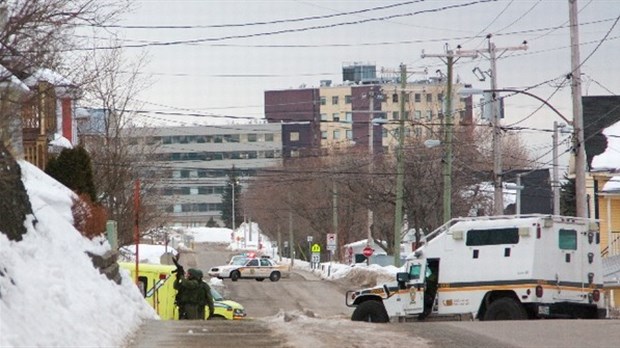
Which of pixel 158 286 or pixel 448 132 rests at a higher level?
pixel 448 132

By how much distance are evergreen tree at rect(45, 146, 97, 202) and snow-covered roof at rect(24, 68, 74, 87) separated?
854 centimetres

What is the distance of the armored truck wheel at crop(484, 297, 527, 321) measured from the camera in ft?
91.4

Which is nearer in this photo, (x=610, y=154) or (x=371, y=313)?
(x=371, y=313)

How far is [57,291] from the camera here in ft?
50.2

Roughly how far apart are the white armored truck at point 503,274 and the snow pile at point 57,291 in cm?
810

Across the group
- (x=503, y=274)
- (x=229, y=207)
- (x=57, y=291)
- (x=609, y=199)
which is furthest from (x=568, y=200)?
(x=229, y=207)

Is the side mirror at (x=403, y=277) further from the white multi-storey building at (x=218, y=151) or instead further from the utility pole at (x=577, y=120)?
the white multi-storey building at (x=218, y=151)

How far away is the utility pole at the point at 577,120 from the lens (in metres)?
34.1

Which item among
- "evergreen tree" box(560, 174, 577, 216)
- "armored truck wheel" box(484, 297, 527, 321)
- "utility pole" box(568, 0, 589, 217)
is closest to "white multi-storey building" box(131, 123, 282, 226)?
"evergreen tree" box(560, 174, 577, 216)

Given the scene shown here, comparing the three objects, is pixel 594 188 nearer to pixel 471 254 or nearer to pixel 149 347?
pixel 471 254

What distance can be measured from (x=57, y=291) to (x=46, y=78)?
14.6 ft

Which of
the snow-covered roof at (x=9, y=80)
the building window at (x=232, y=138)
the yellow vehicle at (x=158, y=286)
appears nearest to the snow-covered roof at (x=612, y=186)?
the yellow vehicle at (x=158, y=286)

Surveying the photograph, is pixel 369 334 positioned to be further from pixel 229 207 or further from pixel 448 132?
pixel 229 207

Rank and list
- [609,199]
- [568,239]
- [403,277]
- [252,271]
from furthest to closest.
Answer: [252,271]
[609,199]
[403,277]
[568,239]
